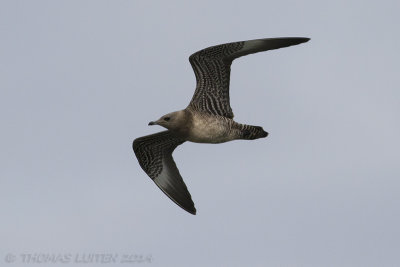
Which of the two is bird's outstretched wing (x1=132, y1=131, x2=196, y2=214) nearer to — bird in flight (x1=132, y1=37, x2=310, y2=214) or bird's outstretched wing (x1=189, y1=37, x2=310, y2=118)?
bird in flight (x1=132, y1=37, x2=310, y2=214)

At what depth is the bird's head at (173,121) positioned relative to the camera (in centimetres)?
1584

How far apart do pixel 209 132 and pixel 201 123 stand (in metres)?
0.25

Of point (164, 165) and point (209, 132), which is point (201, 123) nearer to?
point (209, 132)

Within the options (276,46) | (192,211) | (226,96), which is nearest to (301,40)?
(276,46)

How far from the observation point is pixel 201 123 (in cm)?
1588

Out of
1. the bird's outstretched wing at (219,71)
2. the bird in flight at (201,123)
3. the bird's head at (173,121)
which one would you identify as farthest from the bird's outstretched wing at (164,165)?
the bird's outstretched wing at (219,71)

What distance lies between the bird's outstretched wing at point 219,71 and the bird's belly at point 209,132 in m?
0.51

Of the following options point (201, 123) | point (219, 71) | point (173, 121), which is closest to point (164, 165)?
point (173, 121)

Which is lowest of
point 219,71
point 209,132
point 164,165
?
point 164,165

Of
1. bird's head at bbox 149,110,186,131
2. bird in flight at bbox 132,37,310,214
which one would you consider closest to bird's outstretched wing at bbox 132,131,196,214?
bird in flight at bbox 132,37,310,214

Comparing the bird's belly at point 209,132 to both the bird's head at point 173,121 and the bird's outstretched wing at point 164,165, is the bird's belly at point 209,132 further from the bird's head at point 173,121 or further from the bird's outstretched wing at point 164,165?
the bird's outstretched wing at point 164,165

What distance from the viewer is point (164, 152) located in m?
17.5

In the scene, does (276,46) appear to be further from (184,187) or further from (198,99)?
(184,187)

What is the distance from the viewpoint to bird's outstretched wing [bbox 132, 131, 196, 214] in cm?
1712
